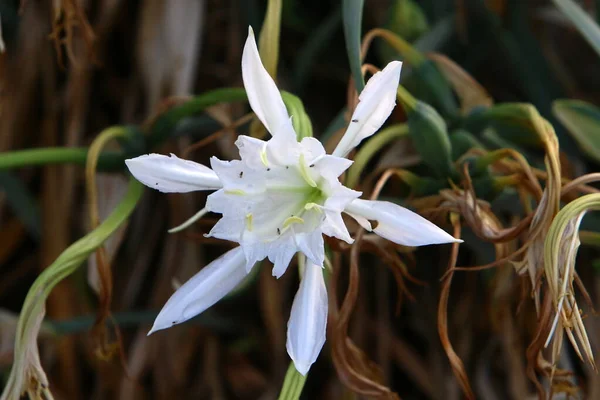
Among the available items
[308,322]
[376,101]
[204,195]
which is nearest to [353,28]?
[376,101]

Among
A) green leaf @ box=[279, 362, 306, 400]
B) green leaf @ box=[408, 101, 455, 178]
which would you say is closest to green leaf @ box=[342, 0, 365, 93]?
green leaf @ box=[408, 101, 455, 178]

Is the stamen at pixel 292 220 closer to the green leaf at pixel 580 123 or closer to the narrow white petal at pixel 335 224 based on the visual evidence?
the narrow white petal at pixel 335 224

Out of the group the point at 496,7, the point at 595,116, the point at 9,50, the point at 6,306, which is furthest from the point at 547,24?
the point at 6,306

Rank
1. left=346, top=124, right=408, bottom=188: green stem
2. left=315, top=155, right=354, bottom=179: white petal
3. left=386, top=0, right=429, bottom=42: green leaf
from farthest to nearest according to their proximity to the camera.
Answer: left=386, top=0, right=429, bottom=42: green leaf
left=346, top=124, right=408, bottom=188: green stem
left=315, top=155, right=354, bottom=179: white petal

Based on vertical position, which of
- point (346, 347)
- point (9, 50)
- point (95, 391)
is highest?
point (9, 50)

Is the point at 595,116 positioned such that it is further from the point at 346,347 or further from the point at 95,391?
the point at 95,391

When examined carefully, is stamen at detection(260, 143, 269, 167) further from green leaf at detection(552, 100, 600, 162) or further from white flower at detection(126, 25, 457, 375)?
green leaf at detection(552, 100, 600, 162)
